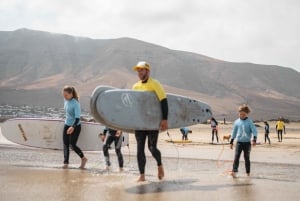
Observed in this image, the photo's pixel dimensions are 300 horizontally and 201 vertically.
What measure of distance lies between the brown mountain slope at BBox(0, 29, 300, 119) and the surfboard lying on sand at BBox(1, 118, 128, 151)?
99167 millimetres

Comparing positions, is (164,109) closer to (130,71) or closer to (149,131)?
(149,131)

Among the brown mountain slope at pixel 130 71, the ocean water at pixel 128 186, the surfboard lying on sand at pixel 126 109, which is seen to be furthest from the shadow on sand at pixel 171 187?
the brown mountain slope at pixel 130 71

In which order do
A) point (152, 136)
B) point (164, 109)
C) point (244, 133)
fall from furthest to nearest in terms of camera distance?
1. point (244, 133)
2. point (152, 136)
3. point (164, 109)

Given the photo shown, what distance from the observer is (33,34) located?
189875mm

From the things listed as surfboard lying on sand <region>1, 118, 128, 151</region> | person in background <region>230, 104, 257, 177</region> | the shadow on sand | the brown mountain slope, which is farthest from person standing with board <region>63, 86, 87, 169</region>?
the brown mountain slope

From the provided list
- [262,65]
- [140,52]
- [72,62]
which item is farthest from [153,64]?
[262,65]

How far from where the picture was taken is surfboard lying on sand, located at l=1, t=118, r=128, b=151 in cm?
1032

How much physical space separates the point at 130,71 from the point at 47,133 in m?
141

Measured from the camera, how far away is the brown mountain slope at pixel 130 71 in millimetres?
135125

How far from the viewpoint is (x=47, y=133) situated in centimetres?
1043

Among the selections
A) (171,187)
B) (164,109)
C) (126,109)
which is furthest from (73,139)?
(171,187)

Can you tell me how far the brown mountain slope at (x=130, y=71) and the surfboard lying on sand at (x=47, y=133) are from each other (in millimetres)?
99167

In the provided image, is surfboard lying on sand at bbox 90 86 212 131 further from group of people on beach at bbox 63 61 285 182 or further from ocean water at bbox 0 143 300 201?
ocean water at bbox 0 143 300 201

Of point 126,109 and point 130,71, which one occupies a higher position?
point 130,71
